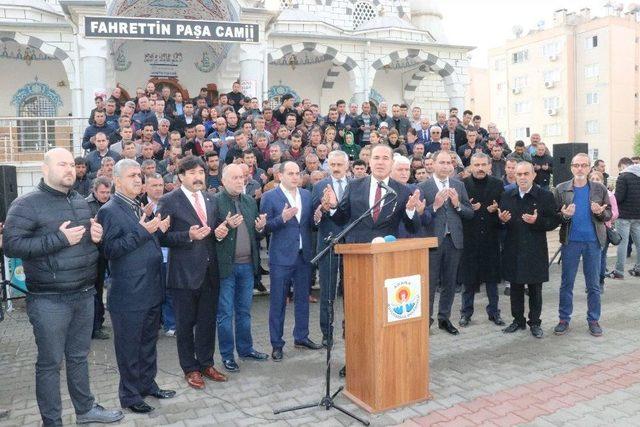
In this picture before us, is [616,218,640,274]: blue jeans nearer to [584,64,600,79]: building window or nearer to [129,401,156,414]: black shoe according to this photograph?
[129,401,156,414]: black shoe

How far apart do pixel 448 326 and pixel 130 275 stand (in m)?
3.91

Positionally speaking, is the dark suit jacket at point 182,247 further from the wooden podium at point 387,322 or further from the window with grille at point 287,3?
the window with grille at point 287,3

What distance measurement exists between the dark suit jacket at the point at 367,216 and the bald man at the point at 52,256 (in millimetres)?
2349

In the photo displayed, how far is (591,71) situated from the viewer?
48062 mm

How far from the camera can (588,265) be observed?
20.9 feet

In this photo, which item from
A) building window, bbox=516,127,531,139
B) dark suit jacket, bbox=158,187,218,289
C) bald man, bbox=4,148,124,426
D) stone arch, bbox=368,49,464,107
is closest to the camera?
bald man, bbox=4,148,124,426

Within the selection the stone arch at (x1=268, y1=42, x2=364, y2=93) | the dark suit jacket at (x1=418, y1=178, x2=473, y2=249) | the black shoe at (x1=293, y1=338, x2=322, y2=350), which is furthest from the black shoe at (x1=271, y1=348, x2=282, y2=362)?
the stone arch at (x1=268, y1=42, x2=364, y2=93)

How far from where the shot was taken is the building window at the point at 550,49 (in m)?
49.3

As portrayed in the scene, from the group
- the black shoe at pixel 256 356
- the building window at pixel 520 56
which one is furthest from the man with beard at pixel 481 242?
the building window at pixel 520 56

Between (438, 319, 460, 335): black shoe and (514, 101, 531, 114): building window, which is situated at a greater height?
(514, 101, 531, 114): building window

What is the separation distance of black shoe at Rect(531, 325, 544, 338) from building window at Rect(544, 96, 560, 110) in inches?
1926

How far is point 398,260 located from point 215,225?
1.93m

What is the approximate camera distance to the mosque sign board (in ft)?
38.6

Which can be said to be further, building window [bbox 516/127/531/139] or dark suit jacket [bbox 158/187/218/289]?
building window [bbox 516/127/531/139]
